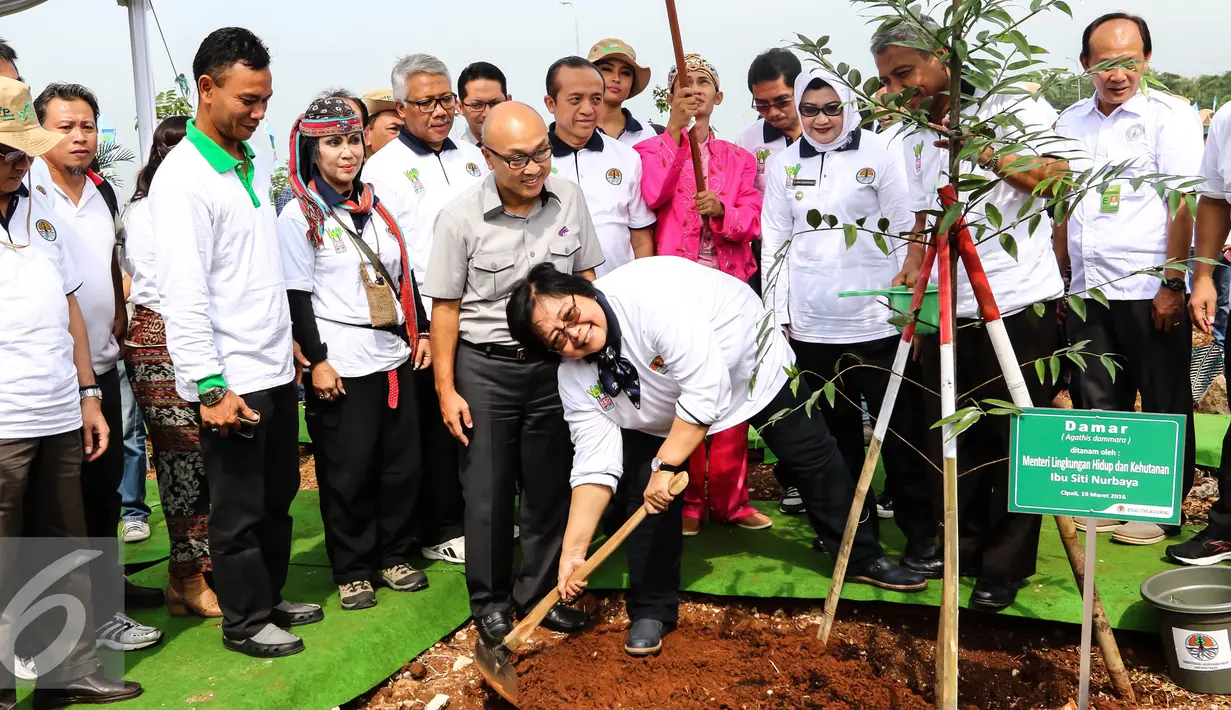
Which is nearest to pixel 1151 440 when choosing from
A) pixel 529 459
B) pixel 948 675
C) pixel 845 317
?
pixel 948 675

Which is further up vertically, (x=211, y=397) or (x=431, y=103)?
(x=431, y=103)

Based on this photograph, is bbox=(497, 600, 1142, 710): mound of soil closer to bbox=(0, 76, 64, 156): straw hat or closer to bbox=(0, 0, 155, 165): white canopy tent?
bbox=(0, 76, 64, 156): straw hat

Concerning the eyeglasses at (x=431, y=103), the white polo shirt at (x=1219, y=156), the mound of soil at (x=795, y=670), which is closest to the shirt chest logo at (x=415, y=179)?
the eyeglasses at (x=431, y=103)

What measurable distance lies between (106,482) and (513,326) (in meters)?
1.69

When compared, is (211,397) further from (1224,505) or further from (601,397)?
(1224,505)

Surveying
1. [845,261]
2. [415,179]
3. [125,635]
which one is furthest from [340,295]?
[845,261]

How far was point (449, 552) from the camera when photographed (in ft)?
13.9

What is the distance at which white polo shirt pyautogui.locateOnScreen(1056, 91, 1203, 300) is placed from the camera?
3910 mm

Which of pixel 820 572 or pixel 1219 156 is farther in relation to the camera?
pixel 820 572

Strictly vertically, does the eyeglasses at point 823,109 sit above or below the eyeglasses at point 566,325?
above

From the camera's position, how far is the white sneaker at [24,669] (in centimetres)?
302

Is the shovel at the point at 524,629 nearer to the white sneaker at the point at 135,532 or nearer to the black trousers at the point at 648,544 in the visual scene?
the black trousers at the point at 648,544

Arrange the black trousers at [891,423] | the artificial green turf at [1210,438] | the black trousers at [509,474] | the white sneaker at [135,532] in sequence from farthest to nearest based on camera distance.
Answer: the artificial green turf at [1210,438] < the white sneaker at [135,532] < the black trousers at [891,423] < the black trousers at [509,474]

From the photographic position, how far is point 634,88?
499 cm
